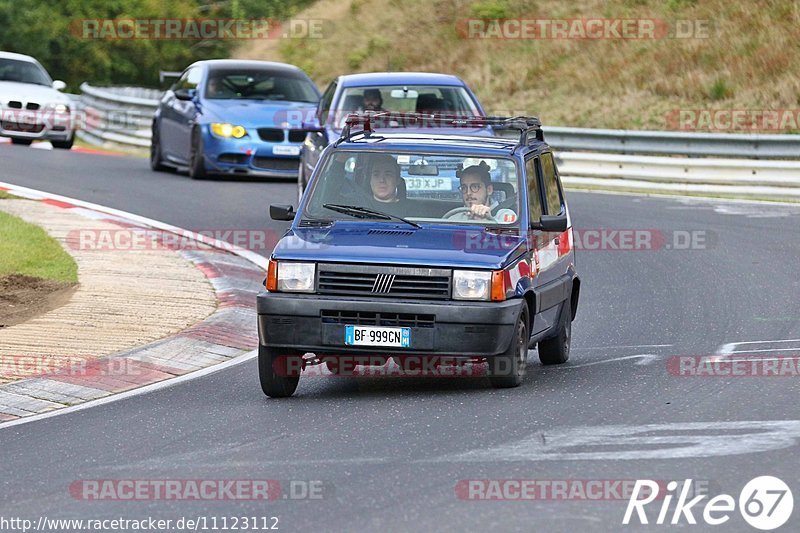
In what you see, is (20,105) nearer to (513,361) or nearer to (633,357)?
(633,357)

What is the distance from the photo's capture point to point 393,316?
30.2ft

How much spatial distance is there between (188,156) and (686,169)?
7560 millimetres

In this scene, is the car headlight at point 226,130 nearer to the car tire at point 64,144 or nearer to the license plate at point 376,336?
the car tire at point 64,144

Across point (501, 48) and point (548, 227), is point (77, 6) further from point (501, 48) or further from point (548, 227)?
point (548, 227)

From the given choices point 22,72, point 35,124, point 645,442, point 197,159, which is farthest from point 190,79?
point 645,442

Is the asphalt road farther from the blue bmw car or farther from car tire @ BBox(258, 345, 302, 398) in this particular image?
the blue bmw car

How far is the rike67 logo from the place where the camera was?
641 centimetres

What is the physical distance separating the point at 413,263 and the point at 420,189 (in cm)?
111

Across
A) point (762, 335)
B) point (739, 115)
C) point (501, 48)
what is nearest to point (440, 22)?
point (501, 48)

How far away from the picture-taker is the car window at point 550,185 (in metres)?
11.1

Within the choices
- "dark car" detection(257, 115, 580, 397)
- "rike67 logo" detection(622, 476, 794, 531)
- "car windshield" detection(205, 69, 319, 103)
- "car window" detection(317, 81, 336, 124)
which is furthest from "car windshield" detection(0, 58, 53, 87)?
"rike67 logo" detection(622, 476, 794, 531)

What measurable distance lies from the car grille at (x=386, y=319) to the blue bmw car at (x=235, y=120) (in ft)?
44.3

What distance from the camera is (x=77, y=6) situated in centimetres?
5819

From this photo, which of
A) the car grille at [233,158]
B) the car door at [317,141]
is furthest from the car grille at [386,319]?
the car grille at [233,158]
